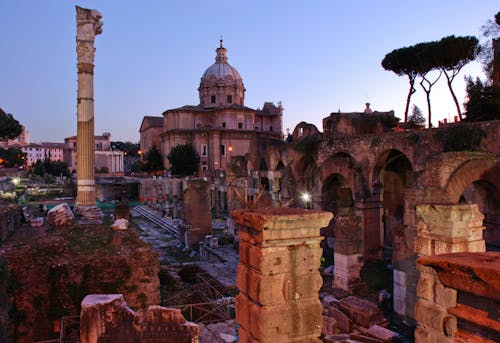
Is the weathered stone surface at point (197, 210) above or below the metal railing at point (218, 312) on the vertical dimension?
above

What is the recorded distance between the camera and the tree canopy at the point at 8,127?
89.2 ft

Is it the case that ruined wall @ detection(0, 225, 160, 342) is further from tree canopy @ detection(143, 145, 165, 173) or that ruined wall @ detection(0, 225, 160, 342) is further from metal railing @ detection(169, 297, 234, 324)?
tree canopy @ detection(143, 145, 165, 173)

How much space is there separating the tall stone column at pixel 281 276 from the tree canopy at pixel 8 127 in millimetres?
28877

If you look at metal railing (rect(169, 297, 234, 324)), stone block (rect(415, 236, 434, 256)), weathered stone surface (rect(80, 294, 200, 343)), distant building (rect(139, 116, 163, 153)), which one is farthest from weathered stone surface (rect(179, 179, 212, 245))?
distant building (rect(139, 116, 163, 153))

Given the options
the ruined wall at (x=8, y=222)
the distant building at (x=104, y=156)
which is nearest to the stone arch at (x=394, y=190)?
the ruined wall at (x=8, y=222)

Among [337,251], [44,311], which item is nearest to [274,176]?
[337,251]

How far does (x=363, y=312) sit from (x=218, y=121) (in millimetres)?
38449

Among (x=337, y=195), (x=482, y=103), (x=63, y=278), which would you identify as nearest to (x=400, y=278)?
(x=63, y=278)

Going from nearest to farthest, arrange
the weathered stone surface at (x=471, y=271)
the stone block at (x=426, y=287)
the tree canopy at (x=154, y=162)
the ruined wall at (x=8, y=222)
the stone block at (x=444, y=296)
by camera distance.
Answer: the weathered stone surface at (x=471, y=271), the stone block at (x=444, y=296), the stone block at (x=426, y=287), the ruined wall at (x=8, y=222), the tree canopy at (x=154, y=162)

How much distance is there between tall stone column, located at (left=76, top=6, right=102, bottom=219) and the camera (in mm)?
15188

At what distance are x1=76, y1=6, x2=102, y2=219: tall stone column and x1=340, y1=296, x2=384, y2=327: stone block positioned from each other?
10.8m

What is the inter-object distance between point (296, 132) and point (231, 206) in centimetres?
575

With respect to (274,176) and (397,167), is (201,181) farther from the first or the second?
(397,167)

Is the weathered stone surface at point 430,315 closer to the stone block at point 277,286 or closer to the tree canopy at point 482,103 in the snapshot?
the stone block at point 277,286
